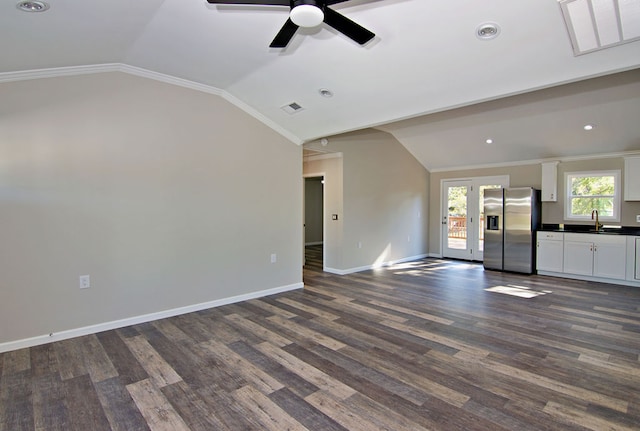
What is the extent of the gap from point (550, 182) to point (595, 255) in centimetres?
155

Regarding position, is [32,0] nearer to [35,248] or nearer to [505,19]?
[35,248]

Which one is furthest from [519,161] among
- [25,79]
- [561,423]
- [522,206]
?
[25,79]

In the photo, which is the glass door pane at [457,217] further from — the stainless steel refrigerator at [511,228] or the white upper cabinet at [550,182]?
the white upper cabinet at [550,182]

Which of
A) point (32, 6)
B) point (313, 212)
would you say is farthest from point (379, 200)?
point (32, 6)

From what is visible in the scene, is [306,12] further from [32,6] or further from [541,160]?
[541,160]

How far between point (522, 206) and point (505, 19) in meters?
5.03

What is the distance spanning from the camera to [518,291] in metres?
5.27

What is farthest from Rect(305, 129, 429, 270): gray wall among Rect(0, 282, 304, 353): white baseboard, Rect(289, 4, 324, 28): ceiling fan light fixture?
Rect(289, 4, 324, 28): ceiling fan light fixture

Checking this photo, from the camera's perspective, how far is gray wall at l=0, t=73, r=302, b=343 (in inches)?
125

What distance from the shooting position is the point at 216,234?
14.5ft

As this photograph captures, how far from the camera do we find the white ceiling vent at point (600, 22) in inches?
91.0

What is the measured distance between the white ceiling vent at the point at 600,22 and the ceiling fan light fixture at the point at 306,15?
171 centimetres

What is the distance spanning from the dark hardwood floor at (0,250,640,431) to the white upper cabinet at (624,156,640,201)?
7.50ft

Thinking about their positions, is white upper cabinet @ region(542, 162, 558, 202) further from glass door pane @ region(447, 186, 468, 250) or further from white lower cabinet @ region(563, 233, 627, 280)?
glass door pane @ region(447, 186, 468, 250)
